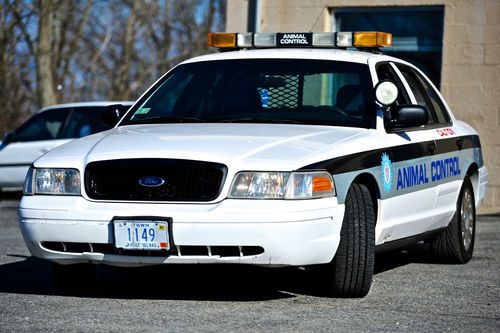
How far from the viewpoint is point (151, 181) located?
6629mm

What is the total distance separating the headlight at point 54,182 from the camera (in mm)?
6801

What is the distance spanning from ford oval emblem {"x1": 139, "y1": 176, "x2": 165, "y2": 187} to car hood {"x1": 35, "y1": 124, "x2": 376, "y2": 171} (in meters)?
0.12

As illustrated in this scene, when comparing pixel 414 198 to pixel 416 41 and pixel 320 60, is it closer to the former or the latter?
pixel 320 60

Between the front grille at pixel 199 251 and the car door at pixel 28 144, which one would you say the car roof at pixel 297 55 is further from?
the car door at pixel 28 144

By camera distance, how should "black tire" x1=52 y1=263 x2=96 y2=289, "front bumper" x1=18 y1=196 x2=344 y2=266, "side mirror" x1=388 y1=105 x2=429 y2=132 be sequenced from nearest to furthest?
"front bumper" x1=18 y1=196 x2=344 y2=266
"black tire" x1=52 y1=263 x2=96 y2=289
"side mirror" x1=388 y1=105 x2=429 y2=132

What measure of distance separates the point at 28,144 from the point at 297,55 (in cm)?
928

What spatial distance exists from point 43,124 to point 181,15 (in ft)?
96.0

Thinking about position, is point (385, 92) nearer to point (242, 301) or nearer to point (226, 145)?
point (226, 145)

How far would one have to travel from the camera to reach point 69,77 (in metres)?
41.2

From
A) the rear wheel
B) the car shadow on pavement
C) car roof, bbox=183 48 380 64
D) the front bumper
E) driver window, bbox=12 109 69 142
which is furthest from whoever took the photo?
driver window, bbox=12 109 69 142

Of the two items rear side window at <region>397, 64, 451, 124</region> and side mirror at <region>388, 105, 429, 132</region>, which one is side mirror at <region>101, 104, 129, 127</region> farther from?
rear side window at <region>397, 64, 451, 124</region>

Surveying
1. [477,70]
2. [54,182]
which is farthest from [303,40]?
[477,70]

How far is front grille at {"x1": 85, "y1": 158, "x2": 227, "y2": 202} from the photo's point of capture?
6539 mm

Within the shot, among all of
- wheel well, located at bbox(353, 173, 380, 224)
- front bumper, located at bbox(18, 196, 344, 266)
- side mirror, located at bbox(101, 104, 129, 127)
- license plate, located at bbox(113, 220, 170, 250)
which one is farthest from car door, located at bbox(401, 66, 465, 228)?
license plate, located at bbox(113, 220, 170, 250)
